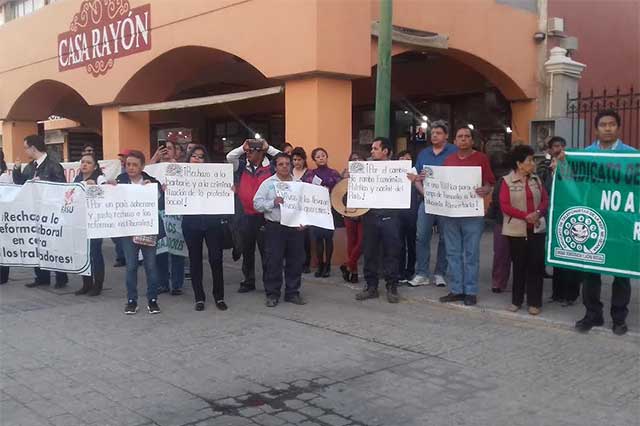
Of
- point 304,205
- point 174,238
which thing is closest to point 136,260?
point 174,238

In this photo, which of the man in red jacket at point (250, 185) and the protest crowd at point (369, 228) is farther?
the man in red jacket at point (250, 185)

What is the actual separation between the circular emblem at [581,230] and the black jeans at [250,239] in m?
3.50

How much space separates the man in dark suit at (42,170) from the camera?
8.70 meters

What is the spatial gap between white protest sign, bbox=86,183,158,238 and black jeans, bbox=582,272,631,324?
4431 millimetres

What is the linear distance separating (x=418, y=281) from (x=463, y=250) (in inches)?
44.9

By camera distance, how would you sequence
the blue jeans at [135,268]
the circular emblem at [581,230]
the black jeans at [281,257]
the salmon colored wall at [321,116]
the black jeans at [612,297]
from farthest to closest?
1. the salmon colored wall at [321,116]
2. the black jeans at [281,257]
3. the blue jeans at [135,268]
4. the circular emblem at [581,230]
5. the black jeans at [612,297]

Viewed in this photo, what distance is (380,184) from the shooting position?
7.45 metres

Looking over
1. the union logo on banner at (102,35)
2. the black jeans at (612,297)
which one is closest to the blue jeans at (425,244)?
the black jeans at (612,297)

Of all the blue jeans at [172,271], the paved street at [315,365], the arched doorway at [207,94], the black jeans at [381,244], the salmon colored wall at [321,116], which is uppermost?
the arched doorway at [207,94]

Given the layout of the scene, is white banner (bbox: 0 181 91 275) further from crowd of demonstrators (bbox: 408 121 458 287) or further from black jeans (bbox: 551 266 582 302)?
black jeans (bbox: 551 266 582 302)

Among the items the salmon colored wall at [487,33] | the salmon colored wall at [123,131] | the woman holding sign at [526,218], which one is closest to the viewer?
the woman holding sign at [526,218]

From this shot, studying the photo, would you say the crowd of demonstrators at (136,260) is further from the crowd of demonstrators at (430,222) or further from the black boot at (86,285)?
the crowd of demonstrators at (430,222)

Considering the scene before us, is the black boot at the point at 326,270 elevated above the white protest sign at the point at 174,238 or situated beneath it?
situated beneath

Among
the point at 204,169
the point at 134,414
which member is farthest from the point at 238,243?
the point at 134,414
